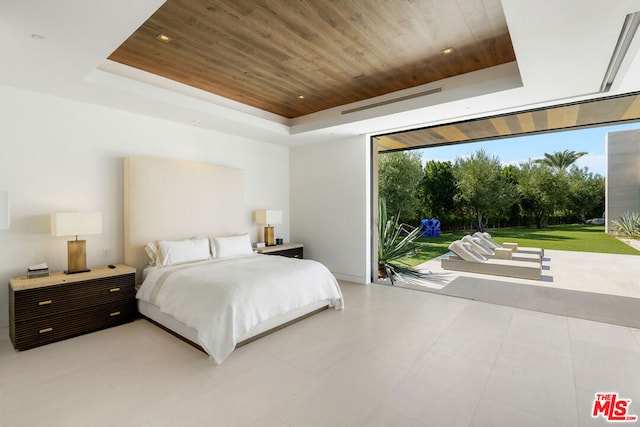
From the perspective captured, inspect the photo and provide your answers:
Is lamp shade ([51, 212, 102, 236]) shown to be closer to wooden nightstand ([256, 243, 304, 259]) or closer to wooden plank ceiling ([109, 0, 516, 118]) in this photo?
wooden plank ceiling ([109, 0, 516, 118])

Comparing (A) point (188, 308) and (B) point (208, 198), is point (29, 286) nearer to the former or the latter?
(A) point (188, 308)

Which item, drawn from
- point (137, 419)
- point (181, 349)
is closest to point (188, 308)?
point (181, 349)

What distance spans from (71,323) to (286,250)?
344cm

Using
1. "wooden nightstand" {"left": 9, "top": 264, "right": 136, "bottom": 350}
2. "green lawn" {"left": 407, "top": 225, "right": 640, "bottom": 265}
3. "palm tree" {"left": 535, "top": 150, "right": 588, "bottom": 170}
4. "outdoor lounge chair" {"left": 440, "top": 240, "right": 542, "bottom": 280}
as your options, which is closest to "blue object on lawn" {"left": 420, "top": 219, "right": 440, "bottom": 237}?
"green lawn" {"left": 407, "top": 225, "right": 640, "bottom": 265}

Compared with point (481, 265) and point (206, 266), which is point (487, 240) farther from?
point (206, 266)

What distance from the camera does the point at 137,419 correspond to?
2.03 metres

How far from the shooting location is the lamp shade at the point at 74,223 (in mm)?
3416

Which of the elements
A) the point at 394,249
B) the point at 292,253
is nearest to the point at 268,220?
the point at 292,253

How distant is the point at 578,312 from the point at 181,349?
15.9 ft

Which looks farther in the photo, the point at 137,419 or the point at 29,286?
the point at 29,286

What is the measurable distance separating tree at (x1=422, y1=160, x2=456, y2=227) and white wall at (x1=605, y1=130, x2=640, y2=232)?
8.47 ft

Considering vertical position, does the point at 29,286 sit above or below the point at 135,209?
below

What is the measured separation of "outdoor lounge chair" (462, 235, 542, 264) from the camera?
6.09 meters

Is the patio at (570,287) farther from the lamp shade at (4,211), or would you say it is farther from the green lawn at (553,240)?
the lamp shade at (4,211)
